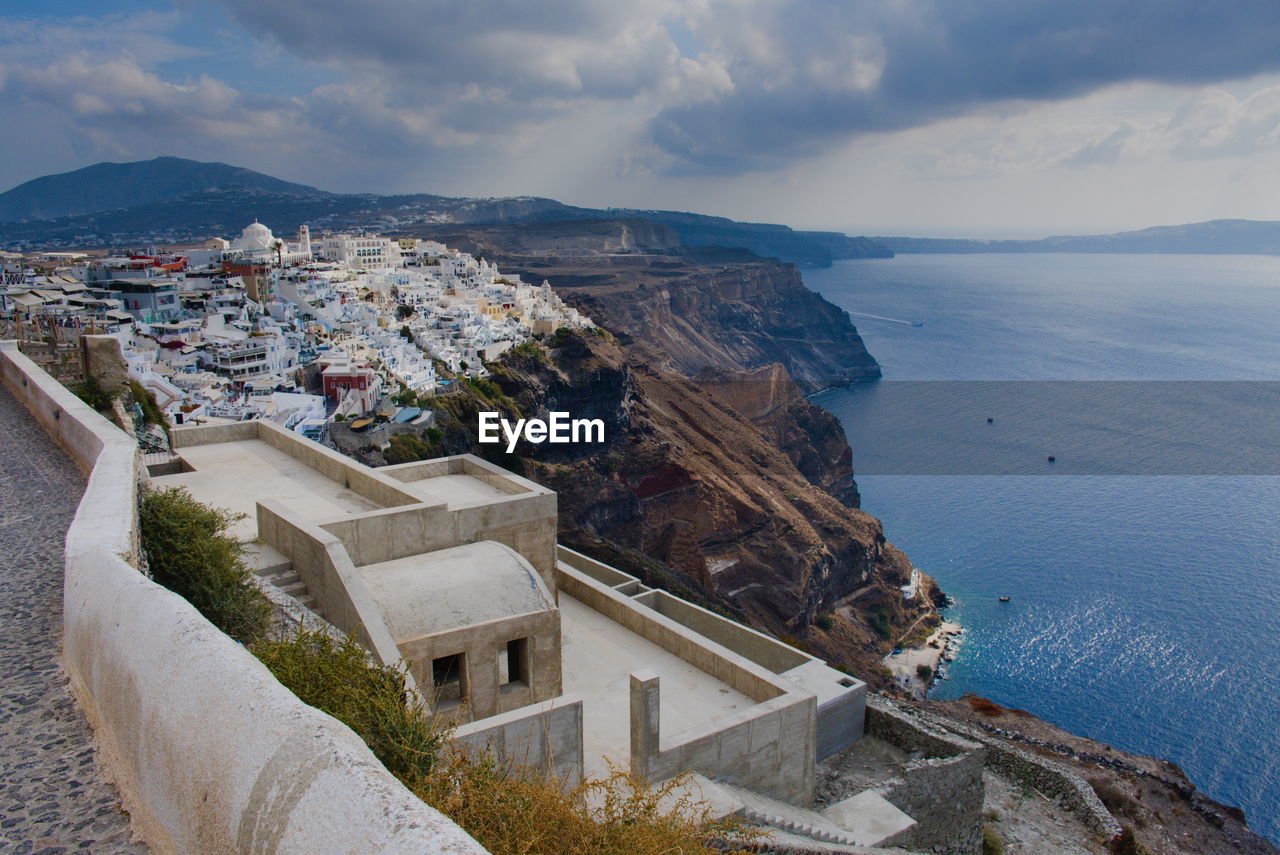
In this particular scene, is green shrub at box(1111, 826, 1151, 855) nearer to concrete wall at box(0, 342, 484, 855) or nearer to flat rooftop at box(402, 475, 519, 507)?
flat rooftop at box(402, 475, 519, 507)

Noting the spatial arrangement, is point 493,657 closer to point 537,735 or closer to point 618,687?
point 537,735

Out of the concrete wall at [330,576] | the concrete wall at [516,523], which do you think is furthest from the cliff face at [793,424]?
the concrete wall at [330,576]

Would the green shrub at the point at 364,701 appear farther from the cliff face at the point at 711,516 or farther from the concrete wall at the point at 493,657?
the cliff face at the point at 711,516

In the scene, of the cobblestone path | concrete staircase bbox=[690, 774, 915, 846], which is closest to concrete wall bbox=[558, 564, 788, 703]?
concrete staircase bbox=[690, 774, 915, 846]

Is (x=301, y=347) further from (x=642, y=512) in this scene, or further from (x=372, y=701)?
(x=372, y=701)

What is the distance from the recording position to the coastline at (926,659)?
32.8 metres

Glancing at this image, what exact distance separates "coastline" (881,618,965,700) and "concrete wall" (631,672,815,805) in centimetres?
2424

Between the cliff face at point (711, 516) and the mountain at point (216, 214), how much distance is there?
95221 millimetres

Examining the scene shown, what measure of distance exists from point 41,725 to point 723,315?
339 feet

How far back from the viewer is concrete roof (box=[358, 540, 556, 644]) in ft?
24.9

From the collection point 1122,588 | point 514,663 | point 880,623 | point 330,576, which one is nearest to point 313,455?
point 330,576

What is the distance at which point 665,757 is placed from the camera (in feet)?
25.5

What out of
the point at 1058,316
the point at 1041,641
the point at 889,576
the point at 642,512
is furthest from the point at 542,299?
the point at 1058,316

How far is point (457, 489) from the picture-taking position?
10.9m
